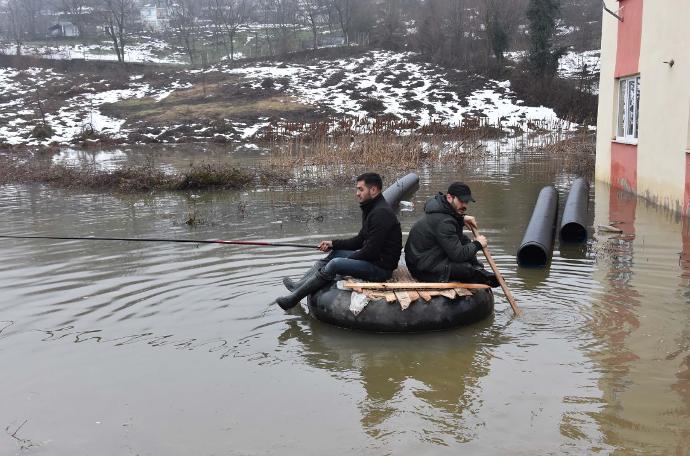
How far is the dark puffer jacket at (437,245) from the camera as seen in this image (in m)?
7.27

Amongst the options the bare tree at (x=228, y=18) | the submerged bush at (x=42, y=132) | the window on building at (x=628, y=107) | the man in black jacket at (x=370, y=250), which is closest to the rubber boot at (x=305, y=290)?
the man in black jacket at (x=370, y=250)

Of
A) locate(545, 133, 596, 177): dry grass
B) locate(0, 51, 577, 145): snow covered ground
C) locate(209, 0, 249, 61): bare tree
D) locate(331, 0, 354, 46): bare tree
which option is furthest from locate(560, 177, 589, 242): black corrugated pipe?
locate(209, 0, 249, 61): bare tree

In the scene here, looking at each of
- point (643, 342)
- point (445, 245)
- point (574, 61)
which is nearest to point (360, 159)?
point (445, 245)

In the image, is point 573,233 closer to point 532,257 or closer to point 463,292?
point 532,257

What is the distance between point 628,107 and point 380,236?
12.2 m

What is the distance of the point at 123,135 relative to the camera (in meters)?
41.3

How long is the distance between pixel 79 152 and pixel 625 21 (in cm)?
2741

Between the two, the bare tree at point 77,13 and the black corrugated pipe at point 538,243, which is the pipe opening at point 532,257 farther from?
the bare tree at point 77,13

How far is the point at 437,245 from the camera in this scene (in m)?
7.48

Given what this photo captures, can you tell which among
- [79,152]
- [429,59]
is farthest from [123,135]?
[429,59]

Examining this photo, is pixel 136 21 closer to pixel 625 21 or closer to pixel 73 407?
pixel 625 21

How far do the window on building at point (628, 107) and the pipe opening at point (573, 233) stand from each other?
6.22m

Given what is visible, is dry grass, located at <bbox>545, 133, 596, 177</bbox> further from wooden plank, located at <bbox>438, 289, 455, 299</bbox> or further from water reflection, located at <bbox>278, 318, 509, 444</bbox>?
water reflection, located at <bbox>278, 318, 509, 444</bbox>

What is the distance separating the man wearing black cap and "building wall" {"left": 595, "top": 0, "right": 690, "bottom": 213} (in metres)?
7.64
